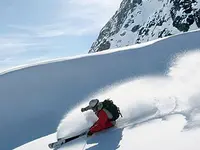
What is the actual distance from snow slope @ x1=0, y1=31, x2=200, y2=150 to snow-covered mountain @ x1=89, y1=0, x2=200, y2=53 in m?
88.7

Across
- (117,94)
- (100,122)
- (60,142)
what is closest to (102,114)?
(100,122)

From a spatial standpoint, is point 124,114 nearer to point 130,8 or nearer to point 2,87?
point 2,87

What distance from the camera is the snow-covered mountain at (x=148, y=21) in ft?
333

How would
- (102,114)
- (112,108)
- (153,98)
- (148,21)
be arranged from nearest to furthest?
(102,114)
(112,108)
(153,98)
(148,21)

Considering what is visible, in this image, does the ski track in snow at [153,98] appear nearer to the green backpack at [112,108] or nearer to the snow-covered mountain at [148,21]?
the green backpack at [112,108]

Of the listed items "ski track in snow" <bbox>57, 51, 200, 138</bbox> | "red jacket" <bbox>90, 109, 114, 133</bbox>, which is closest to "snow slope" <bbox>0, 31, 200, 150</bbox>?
"ski track in snow" <bbox>57, 51, 200, 138</bbox>

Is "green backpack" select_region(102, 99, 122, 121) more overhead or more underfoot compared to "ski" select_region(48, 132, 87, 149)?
more overhead

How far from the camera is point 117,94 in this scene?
791cm

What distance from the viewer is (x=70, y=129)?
258 inches

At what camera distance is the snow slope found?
555 centimetres

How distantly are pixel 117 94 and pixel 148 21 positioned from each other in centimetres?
13000

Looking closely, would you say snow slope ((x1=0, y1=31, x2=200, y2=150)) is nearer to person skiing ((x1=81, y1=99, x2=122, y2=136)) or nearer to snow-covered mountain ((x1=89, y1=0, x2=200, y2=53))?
person skiing ((x1=81, y1=99, x2=122, y2=136))

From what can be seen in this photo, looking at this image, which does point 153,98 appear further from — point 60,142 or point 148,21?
point 148,21

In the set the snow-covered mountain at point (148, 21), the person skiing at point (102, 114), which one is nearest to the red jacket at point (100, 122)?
the person skiing at point (102, 114)
